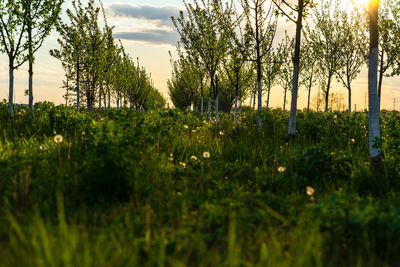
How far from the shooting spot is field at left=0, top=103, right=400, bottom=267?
2904mm

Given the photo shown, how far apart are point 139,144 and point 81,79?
1947cm

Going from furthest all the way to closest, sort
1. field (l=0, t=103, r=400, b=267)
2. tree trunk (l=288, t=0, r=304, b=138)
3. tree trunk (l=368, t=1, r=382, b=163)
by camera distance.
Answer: tree trunk (l=288, t=0, r=304, b=138)
tree trunk (l=368, t=1, r=382, b=163)
field (l=0, t=103, r=400, b=267)

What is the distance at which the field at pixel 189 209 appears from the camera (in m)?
2.90

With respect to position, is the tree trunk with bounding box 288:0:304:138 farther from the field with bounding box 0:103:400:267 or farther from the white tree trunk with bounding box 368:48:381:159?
the white tree trunk with bounding box 368:48:381:159

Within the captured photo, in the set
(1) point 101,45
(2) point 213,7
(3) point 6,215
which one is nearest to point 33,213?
(3) point 6,215

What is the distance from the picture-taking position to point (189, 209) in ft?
13.6

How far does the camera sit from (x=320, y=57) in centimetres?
2583

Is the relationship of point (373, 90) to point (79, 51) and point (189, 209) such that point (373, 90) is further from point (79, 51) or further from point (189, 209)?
point (79, 51)

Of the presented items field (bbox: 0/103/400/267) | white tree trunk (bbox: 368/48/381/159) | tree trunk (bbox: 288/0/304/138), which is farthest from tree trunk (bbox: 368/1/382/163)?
tree trunk (bbox: 288/0/304/138)

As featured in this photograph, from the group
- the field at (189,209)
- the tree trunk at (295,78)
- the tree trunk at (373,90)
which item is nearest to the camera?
the field at (189,209)

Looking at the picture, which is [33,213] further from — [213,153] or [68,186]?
[213,153]

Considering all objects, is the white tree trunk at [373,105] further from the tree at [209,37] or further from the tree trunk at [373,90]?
the tree at [209,37]

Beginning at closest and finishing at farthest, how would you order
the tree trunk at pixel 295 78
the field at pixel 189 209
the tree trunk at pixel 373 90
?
1. the field at pixel 189 209
2. the tree trunk at pixel 373 90
3. the tree trunk at pixel 295 78

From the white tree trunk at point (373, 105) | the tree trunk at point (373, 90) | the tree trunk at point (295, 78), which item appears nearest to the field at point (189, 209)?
the tree trunk at point (373, 90)
